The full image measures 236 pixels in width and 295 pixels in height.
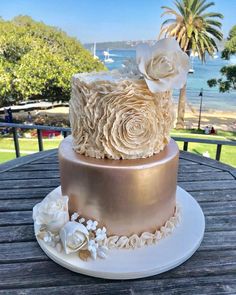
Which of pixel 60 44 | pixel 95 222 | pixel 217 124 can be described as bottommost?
pixel 217 124

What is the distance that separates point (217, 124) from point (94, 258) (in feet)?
47.3

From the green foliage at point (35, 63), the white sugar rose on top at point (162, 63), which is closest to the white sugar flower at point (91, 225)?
the white sugar rose on top at point (162, 63)

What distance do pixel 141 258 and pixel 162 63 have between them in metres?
0.66

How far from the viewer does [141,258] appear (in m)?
0.94

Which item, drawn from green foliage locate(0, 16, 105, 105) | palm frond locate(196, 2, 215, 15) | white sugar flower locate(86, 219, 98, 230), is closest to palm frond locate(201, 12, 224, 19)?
palm frond locate(196, 2, 215, 15)

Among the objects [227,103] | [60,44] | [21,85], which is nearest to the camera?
[21,85]

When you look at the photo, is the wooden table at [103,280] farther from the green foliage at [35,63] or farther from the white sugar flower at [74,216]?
the green foliage at [35,63]

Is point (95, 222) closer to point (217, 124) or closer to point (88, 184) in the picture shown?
point (88, 184)

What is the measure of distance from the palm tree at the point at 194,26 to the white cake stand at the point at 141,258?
9.65 metres

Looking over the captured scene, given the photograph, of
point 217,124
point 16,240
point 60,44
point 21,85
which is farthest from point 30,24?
point 16,240

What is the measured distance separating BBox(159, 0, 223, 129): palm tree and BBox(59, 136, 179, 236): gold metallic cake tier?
9655mm

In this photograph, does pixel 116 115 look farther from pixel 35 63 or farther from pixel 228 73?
pixel 228 73

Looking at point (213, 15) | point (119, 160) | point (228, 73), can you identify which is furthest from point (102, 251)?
point (228, 73)

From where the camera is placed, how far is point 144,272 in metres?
0.88
